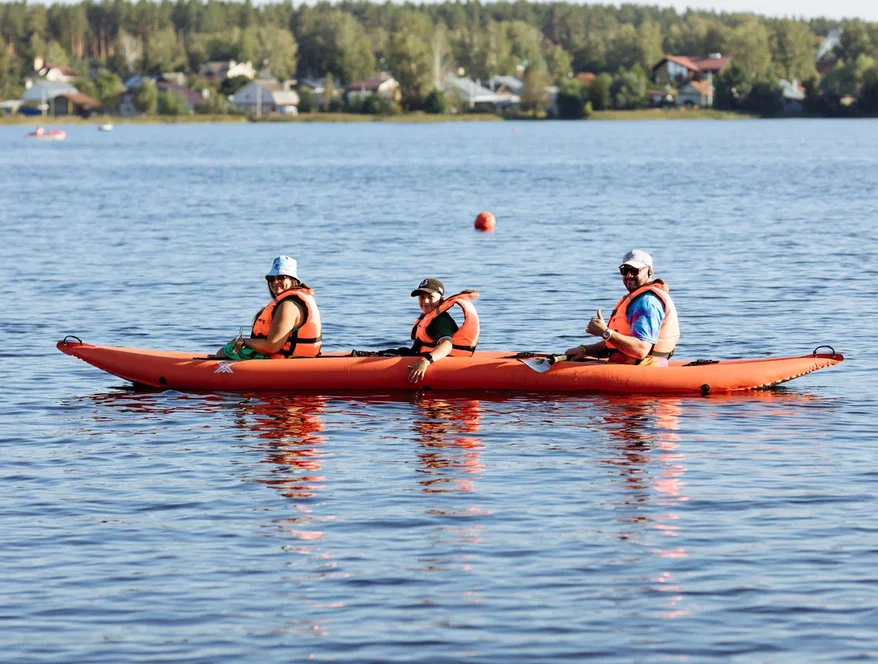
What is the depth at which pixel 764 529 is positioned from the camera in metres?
11.4

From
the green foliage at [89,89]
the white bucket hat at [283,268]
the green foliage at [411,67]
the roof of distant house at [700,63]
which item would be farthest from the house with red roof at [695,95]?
the white bucket hat at [283,268]

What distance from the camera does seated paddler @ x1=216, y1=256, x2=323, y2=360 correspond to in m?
16.4

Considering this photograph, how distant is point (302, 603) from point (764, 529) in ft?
11.7

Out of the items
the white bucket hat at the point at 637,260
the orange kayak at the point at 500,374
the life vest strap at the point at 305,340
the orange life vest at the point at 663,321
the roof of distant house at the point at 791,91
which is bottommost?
the orange kayak at the point at 500,374

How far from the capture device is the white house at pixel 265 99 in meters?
189

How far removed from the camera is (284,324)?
1678 centimetres

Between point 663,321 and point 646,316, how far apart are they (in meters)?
0.27

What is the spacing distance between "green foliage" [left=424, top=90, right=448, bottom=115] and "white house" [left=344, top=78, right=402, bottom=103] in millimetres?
5137

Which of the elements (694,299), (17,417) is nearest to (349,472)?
(17,417)

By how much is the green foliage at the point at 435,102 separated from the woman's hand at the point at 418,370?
155744 millimetres

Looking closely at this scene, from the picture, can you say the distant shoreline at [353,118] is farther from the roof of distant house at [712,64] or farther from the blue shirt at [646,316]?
the blue shirt at [646,316]

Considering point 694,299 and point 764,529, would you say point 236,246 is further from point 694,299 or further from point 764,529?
point 764,529

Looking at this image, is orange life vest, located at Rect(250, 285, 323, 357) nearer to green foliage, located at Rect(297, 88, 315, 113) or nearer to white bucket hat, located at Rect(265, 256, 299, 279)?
white bucket hat, located at Rect(265, 256, 299, 279)

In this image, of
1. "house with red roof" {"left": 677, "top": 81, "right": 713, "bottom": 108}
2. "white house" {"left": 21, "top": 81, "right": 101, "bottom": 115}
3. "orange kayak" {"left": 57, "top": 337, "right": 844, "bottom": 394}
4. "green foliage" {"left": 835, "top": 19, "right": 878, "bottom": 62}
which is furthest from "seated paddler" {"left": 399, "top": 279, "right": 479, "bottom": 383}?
"white house" {"left": 21, "top": 81, "right": 101, "bottom": 115}
